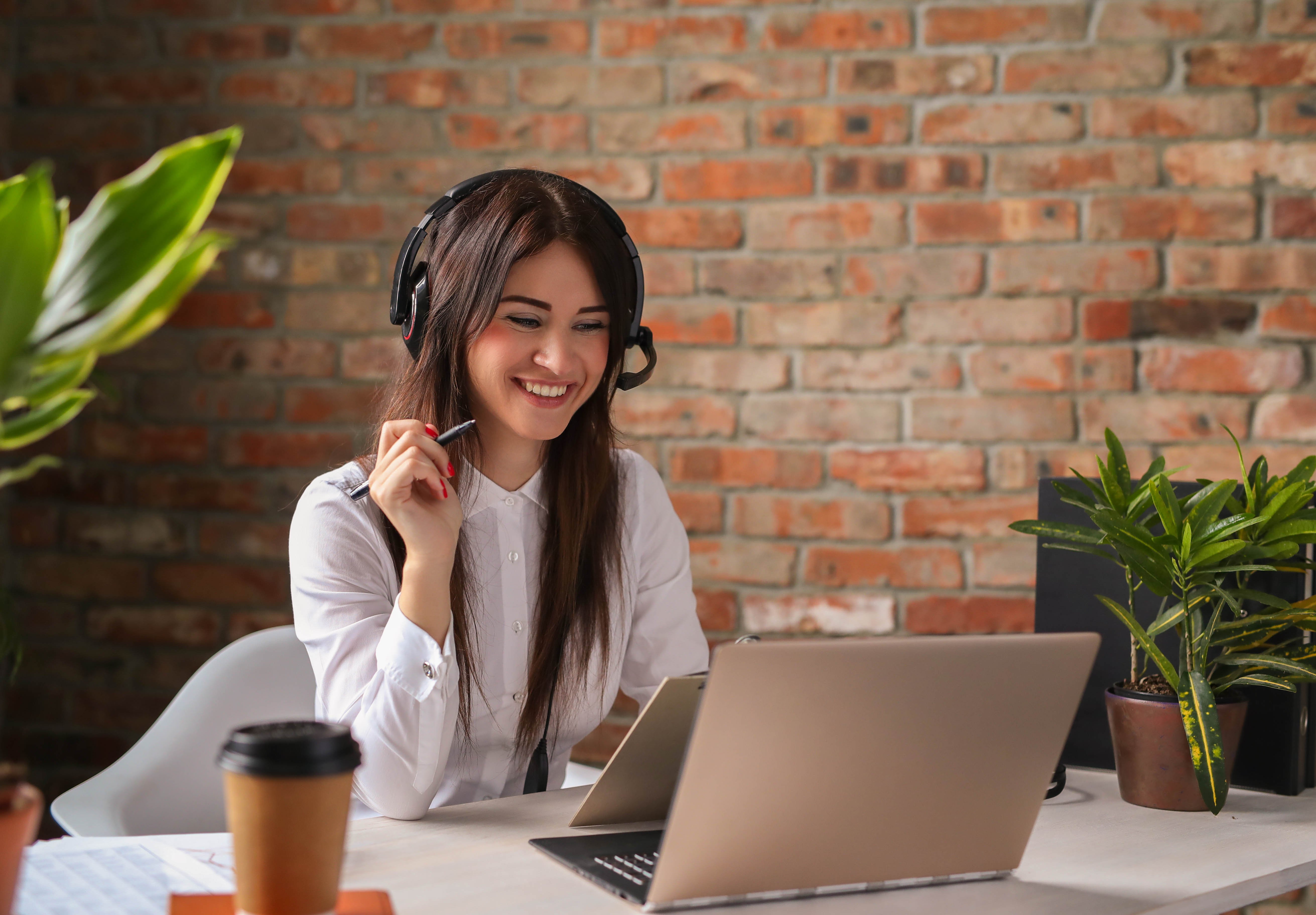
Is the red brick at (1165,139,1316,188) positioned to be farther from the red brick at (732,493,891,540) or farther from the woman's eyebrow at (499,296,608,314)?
the woman's eyebrow at (499,296,608,314)

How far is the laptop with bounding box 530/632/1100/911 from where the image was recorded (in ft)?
2.60

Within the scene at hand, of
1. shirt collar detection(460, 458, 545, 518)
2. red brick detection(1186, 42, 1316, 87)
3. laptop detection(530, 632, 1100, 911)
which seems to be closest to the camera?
laptop detection(530, 632, 1100, 911)

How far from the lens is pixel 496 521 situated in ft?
4.97

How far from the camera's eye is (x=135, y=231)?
1.84ft

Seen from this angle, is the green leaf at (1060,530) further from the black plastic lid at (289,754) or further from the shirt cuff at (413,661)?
the black plastic lid at (289,754)

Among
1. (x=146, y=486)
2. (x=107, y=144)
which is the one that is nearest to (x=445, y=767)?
(x=146, y=486)

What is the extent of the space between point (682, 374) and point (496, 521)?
2.21 ft

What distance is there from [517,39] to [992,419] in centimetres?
108

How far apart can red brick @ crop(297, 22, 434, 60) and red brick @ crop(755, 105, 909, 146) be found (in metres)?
0.65

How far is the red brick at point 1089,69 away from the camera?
6.34 ft

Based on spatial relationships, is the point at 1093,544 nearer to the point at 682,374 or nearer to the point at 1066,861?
the point at 1066,861

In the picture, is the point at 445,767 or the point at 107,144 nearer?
the point at 445,767

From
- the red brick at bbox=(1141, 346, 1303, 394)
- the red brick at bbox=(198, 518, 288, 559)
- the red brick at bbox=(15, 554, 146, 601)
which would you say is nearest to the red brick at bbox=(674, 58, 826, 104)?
the red brick at bbox=(1141, 346, 1303, 394)

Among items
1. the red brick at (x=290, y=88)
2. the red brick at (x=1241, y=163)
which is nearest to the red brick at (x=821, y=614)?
the red brick at (x=1241, y=163)
